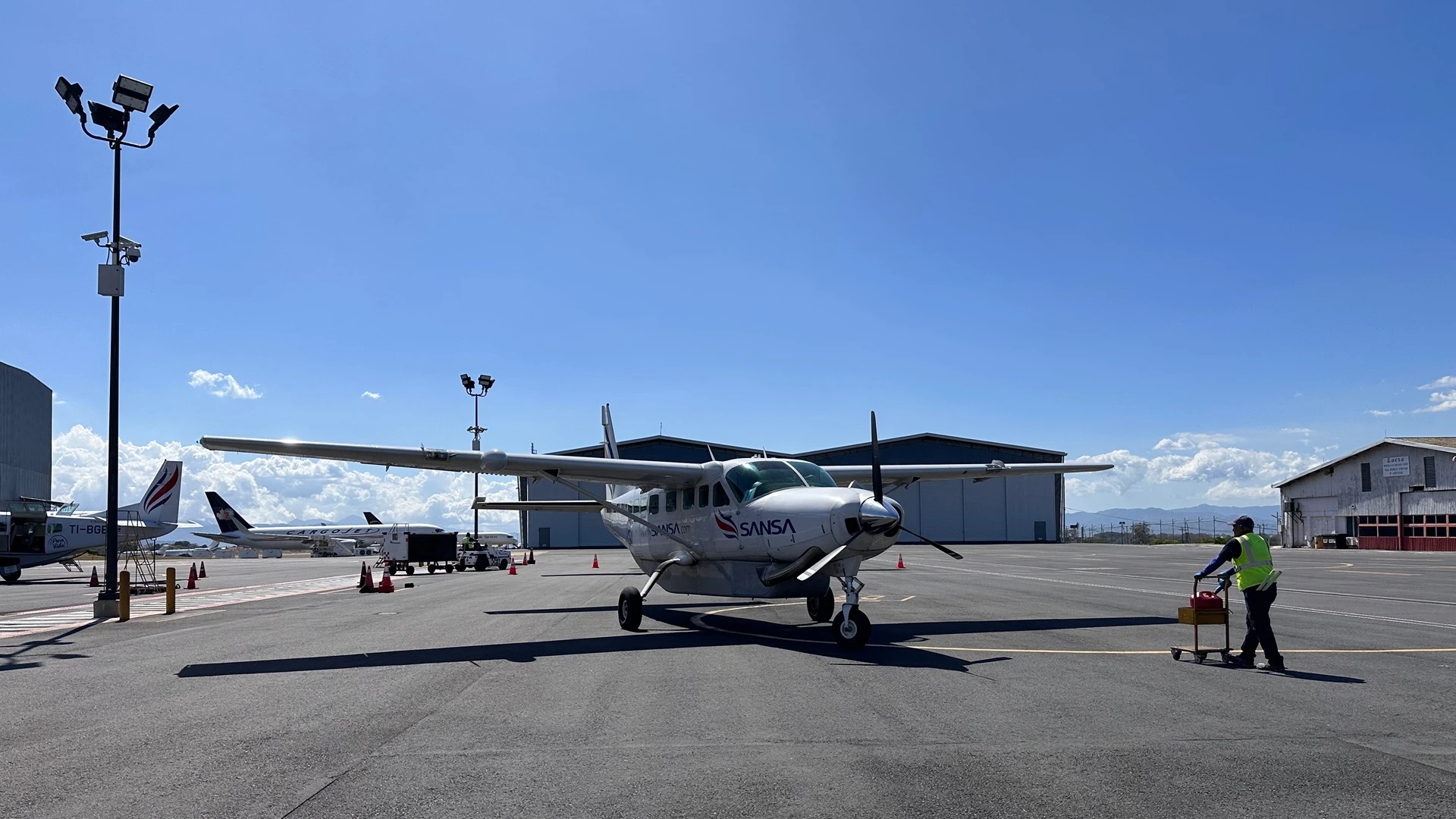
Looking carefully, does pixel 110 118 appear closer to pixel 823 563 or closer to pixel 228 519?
pixel 823 563

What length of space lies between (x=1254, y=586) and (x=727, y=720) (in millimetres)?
6956

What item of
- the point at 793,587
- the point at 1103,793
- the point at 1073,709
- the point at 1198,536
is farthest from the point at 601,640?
the point at 1198,536

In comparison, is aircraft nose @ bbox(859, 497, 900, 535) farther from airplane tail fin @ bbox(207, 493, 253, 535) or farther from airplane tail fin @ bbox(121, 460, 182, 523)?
airplane tail fin @ bbox(207, 493, 253, 535)

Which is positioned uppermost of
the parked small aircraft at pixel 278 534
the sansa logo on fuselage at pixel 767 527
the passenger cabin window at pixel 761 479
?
the passenger cabin window at pixel 761 479

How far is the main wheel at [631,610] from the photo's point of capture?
49.8 ft

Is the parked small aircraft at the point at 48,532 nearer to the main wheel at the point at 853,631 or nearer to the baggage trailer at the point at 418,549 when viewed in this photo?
the baggage trailer at the point at 418,549

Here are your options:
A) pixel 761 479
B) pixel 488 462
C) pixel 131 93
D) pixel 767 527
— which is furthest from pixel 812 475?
pixel 131 93

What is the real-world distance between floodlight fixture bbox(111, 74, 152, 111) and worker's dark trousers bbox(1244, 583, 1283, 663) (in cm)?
2184

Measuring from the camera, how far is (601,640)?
14.1 m

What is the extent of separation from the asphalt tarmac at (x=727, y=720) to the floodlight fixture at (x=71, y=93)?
10456 mm

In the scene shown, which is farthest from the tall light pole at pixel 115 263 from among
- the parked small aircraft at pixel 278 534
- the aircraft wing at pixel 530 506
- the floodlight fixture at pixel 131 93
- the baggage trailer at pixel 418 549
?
the parked small aircraft at pixel 278 534

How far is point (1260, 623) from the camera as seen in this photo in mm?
10586

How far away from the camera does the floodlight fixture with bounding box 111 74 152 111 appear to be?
60.7 ft

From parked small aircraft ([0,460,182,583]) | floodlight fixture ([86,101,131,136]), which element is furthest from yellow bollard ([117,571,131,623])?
parked small aircraft ([0,460,182,583])
